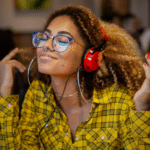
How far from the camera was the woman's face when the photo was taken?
866 mm

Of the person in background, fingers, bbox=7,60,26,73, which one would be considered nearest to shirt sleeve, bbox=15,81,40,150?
fingers, bbox=7,60,26,73

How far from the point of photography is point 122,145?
33.8 inches

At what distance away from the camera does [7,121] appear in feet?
3.04

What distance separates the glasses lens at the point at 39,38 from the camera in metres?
0.91

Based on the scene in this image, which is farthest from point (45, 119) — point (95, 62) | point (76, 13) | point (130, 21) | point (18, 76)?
point (130, 21)

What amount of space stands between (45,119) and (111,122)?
14.2 inches

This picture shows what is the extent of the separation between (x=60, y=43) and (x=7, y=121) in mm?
478

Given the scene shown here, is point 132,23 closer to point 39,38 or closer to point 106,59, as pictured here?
point 106,59

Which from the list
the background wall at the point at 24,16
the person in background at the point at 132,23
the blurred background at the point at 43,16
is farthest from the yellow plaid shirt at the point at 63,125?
the person in background at the point at 132,23

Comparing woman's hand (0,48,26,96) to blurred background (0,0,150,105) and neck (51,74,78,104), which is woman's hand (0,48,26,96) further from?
neck (51,74,78,104)

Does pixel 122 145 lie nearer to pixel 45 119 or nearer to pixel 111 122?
pixel 111 122

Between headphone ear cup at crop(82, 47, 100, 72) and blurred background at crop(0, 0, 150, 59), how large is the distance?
54cm

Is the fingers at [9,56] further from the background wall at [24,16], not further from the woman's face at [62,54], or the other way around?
the background wall at [24,16]

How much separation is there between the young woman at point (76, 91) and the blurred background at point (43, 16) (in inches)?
17.8
